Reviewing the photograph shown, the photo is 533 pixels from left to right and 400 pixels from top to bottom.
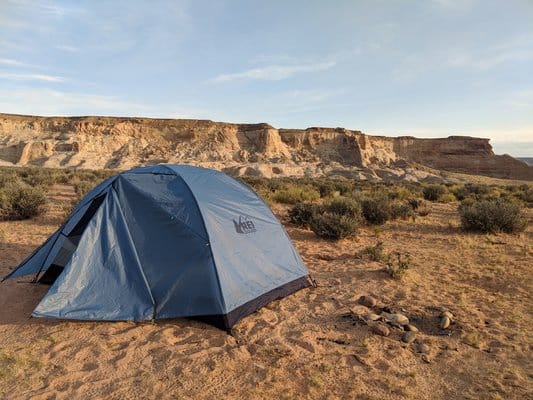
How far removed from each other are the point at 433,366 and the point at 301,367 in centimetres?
127

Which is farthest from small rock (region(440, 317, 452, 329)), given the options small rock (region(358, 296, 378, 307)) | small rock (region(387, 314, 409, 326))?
small rock (region(358, 296, 378, 307))

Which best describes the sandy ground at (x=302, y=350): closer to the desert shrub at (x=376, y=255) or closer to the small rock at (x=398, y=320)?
the small rock at (x=398, y=320)

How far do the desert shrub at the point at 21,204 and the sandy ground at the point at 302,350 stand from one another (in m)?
4.67

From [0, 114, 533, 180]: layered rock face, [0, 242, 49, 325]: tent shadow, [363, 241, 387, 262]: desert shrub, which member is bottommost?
[0, 242, 49, 325]: tent shadow

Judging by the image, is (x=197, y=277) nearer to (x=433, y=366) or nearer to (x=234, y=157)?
(x=433, y=366)

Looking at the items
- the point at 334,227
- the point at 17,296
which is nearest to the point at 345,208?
the point at 334,227

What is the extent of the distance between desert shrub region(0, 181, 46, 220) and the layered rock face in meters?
35.2

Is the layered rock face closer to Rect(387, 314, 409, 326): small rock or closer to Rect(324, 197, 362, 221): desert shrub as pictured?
Rect(324, 197, 362, 221): desert shrub

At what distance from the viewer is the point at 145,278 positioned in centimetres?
466

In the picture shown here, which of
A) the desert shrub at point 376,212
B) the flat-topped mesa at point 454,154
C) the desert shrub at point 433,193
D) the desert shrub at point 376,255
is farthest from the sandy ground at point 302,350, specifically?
the flat-topped mesa at point 454,154

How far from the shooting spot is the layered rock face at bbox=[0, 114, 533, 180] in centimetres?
5162

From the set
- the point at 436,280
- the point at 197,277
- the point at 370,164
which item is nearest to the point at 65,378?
the point at 197,277

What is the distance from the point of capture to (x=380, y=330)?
14.7 ft

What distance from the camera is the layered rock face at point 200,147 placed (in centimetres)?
5162
